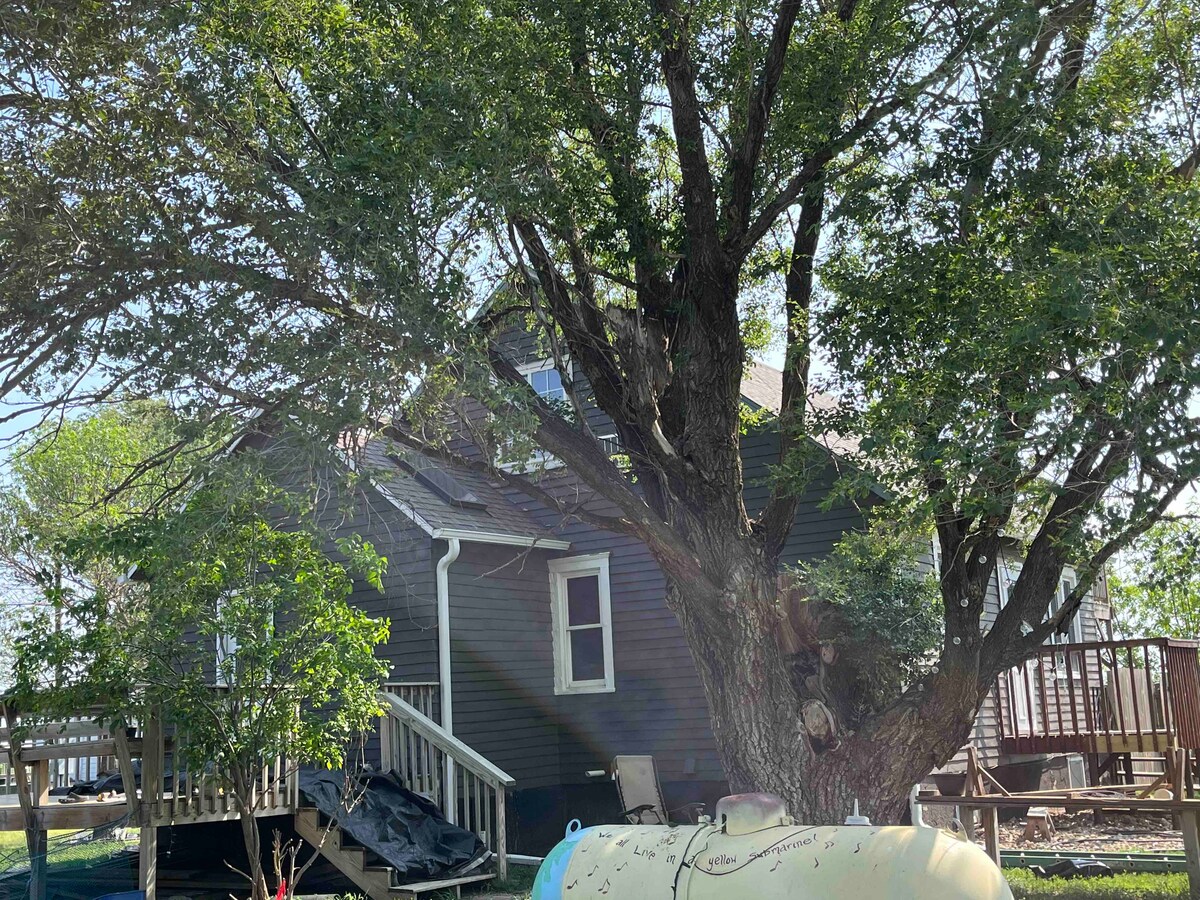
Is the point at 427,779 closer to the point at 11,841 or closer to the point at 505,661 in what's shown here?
the point at 505,661

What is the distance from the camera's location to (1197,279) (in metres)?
7.19

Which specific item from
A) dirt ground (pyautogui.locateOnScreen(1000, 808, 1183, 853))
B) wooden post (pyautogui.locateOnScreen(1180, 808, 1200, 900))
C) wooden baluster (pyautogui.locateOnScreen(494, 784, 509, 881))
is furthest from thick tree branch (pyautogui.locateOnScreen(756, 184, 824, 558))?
dirt ground (pyautogui.locateOnScreen(1000, 808, 1183, 853))

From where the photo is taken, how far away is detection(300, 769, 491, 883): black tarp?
1061cm

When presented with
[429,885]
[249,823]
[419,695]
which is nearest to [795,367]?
[429,885]

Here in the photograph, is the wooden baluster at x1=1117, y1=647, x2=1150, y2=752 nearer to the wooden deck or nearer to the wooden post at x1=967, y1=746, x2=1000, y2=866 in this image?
the wooden post at x1=967, y1=746, x2=1000, y2=866

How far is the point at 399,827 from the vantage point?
437 inches

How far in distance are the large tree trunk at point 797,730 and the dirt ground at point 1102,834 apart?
596 cm

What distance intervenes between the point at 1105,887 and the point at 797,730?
165 inches

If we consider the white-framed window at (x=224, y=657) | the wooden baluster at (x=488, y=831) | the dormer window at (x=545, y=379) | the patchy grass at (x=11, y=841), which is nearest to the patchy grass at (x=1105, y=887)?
the wooden baluster at (x=488, y=831)

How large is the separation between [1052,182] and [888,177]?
1.45 metres

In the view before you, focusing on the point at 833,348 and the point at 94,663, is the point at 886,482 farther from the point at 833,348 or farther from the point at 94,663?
the point at 94,663

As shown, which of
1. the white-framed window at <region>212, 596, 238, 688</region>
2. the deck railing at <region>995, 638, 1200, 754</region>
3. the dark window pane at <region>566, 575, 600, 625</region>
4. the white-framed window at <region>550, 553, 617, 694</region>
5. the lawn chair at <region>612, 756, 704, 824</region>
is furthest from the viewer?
the dark window pane at <region>566, 575, 600, 625</region>

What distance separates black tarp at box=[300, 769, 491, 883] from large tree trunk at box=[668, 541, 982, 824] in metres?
3.46

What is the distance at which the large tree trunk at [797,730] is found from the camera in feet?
28.4
